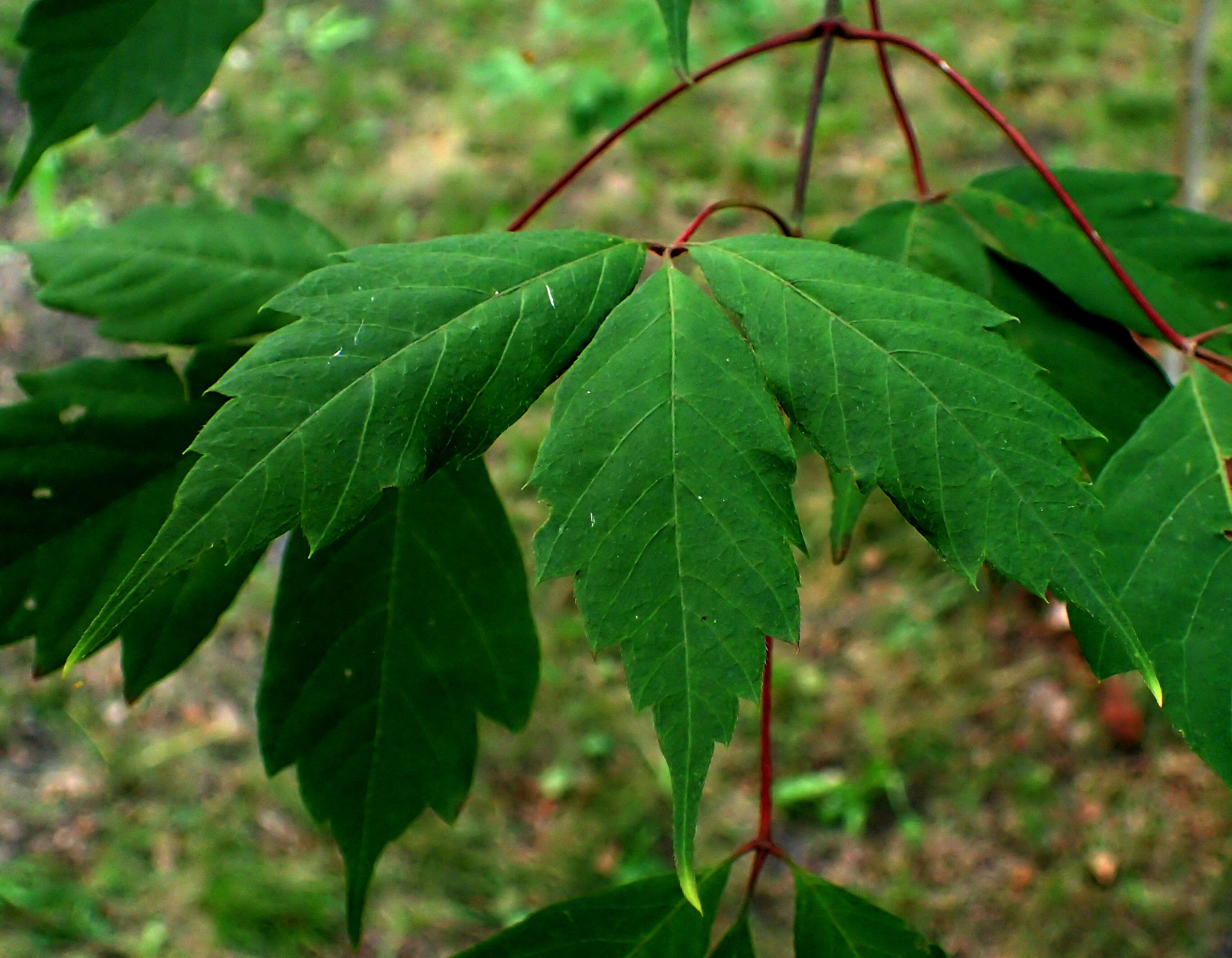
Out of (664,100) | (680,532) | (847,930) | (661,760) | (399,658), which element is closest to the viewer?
(680,532)

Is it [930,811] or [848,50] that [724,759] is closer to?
[930,811]

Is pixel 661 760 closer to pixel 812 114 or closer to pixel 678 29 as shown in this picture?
pixel 812 114

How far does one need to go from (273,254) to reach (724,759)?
1761 millimetres

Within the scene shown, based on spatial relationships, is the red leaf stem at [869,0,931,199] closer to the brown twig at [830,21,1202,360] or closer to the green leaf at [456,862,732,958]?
the brown twig at [830,21,1202,360]

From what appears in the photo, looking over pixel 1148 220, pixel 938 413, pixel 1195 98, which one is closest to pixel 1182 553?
pixel 938 413

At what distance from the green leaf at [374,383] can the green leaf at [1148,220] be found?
54 centimetres

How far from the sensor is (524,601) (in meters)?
0.95

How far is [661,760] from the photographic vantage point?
2.44 metres

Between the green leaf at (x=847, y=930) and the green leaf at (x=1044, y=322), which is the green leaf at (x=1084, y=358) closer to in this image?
the green leaf at (x=1044, y=322)

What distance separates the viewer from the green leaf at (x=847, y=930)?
81 cm

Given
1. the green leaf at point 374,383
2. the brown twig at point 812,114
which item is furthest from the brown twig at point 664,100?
the green leaf at point 374,383

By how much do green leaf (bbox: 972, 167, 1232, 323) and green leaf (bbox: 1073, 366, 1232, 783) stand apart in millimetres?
236

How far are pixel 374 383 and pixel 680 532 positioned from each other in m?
0.22

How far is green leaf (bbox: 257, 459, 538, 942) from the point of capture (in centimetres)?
92
